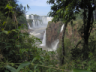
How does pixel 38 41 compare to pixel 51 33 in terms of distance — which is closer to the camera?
pixel 38 41

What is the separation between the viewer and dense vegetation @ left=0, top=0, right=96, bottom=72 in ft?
4.16

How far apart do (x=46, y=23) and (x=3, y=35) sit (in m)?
16.7

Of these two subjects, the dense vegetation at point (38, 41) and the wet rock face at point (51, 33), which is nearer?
the dense vegetation at point (38, 41)

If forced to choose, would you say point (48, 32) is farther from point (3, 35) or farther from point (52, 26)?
point (3, 35)

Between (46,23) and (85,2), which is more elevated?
(46,23)

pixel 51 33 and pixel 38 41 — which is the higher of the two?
pixel 51 33

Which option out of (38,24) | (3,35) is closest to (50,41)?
(38,24)

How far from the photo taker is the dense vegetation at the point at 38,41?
1268 mm

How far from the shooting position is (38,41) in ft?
5.53

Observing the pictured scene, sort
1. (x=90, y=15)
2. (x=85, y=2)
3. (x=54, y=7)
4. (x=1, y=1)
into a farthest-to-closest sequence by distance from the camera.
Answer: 1. (x=54, y=7)
2. (x=1, y=1)
3. (x=90, y=15)
4. (x=85, y=2)

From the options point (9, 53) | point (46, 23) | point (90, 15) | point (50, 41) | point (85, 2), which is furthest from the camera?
point (46, 23)

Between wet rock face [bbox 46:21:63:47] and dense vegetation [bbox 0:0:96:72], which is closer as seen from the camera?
dense vegetation [bbox 0:0:96:72]

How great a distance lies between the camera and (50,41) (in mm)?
15766

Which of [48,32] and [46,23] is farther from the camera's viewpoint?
[46,23]
